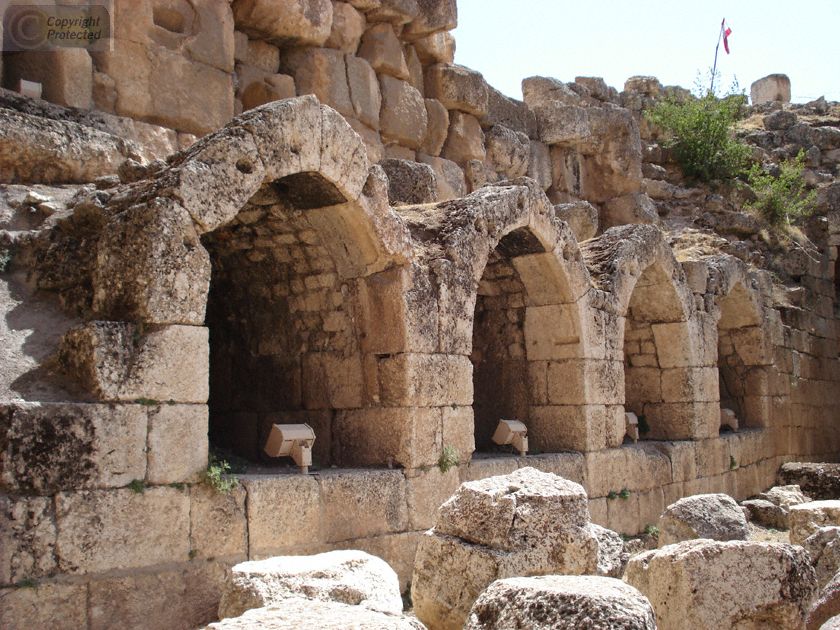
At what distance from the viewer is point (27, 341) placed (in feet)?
14.9

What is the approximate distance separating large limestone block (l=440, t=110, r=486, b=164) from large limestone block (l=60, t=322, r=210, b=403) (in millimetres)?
6987

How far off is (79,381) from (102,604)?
3.77ft

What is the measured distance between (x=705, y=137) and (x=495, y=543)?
1447 centimetres

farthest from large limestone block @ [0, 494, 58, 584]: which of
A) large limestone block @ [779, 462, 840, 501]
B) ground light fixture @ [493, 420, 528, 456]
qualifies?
large limestone block @ [779, 462, 840, 501]

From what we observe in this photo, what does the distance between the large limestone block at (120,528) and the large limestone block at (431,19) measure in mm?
7543

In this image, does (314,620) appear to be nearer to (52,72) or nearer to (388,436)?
(388,436)

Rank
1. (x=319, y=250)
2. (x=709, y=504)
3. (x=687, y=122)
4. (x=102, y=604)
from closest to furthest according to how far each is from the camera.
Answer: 1. (x=102, y=604)
2. (x=319, y=250)
3. (x=709, y=504)
4. (x=687, y=122)

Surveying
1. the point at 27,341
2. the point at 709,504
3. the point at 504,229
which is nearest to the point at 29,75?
the point at 27,341

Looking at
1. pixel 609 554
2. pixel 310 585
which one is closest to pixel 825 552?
pixel 609 554

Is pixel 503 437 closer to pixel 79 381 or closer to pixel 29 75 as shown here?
pixel 79 381

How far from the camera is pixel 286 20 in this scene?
8.52 meters

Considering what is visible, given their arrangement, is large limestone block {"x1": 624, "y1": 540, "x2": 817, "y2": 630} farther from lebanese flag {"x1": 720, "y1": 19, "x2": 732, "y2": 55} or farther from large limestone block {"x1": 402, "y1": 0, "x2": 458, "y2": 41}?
lebanese flag {"x1": 720, "y1": 19, "x2": 732, "y2": 55}

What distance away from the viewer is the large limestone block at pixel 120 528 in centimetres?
396

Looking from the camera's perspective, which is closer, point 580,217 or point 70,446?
point 70,446
